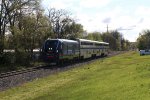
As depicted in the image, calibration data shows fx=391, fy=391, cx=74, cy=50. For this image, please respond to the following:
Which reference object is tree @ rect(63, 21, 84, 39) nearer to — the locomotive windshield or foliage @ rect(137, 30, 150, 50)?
the locomotive windshield

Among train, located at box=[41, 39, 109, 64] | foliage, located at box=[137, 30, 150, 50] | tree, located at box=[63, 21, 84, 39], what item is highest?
tree, located at box=[63, 21, 84, 39]

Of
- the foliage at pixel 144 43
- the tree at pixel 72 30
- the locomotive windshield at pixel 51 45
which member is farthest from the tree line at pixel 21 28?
the foliage at pixel 144 43

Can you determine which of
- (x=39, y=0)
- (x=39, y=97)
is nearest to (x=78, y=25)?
(x=39, y=0)

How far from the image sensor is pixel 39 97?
19.0 meters

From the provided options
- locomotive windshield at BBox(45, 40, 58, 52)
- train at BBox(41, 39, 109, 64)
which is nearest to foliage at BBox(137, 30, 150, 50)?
train at BBox(41, 39, 109, 64)

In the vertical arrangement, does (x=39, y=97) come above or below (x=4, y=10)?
below

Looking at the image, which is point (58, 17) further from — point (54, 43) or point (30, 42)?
point (54, 43)

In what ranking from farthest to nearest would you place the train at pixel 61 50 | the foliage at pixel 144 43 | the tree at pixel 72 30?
1. the foliage at pixel 144 43
2. the tree at pixel 72 30
3. the train at pixel 61 50

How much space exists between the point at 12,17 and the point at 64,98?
42.4 m

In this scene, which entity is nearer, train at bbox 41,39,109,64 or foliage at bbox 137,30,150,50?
train at bbox 41,39,109,64

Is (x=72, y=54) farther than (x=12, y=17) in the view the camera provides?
No

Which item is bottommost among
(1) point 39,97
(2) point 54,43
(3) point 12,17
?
(1) point 39,97

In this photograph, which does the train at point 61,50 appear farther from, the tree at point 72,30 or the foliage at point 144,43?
the foliage at point 144,43

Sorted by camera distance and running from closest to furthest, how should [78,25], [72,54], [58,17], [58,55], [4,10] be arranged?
[58,55], [72,54], [4,10], [58,17], [78,25]
